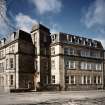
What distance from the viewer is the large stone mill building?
43750 mm

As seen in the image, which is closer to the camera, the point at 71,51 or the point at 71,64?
the point at 71,64

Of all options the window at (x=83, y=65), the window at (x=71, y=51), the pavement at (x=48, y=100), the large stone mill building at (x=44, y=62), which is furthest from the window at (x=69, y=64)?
the pavement at (x=48, y=100)

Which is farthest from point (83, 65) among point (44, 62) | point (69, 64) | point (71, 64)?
point (44, 62)

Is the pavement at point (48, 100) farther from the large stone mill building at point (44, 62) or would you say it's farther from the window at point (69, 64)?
the window at point (69, 64)

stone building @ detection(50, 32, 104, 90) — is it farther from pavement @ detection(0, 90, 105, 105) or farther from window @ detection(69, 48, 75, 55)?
pavement @ detection(0, 90, 105, 105)

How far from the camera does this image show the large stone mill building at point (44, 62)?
144 ft

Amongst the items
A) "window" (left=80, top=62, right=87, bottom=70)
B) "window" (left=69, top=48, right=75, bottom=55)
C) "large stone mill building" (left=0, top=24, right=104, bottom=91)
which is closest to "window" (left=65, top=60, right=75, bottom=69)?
"large stone mill building" (left=0, top=24, right=104, bottom=91)

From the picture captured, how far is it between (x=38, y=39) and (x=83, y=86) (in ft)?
50.8

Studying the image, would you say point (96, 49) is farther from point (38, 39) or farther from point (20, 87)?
point (20, 87)

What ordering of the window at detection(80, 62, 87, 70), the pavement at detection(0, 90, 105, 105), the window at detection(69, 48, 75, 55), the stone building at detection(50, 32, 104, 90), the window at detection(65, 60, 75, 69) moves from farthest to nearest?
the window at detection(80, 62, 87, 70) < the window at detection(69, 48, 75, 55) < the window at detection(65, 60, 75, 69) < the stone building at detection(50, 32, 104, 90) < the pavement at detection(0, 90, 105, 105)

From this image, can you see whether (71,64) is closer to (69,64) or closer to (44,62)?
(69,64)

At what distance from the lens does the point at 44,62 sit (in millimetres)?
46656

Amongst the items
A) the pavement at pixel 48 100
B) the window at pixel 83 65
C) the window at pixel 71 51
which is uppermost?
the window at pixel 71 51

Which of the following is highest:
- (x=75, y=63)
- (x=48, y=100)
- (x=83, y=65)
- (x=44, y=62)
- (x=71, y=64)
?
(x=44, y=62)
